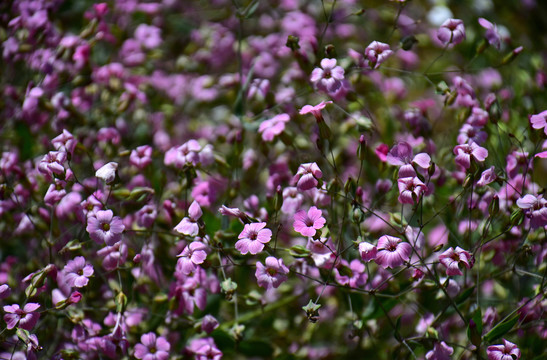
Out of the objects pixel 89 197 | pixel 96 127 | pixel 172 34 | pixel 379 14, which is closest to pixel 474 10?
pixel 379 14

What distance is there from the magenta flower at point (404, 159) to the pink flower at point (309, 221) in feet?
0.48

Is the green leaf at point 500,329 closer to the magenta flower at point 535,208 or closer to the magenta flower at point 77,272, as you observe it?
the magenta flower at point 535,208

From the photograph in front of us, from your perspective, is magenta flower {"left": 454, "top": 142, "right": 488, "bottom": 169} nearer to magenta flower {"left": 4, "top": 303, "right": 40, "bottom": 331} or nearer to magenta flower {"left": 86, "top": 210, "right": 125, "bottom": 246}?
magenta flower {"left": 86, "top": 210, "right": 125, "bottom": 246}

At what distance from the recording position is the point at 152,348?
39.5 inches

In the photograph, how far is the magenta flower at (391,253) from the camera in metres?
0.87

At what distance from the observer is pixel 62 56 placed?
133cm

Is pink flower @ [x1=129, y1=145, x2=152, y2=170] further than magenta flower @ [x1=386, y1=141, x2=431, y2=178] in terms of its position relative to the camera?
Yes

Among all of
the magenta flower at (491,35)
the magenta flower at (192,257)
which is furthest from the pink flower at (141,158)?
the magenta flower at (491,35)

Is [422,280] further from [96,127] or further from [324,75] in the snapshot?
[96,127]

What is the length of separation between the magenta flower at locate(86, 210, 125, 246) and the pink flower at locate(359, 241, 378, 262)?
1.25 ft

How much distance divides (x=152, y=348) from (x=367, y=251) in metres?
0.43

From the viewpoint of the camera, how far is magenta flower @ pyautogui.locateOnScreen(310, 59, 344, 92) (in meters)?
0.97

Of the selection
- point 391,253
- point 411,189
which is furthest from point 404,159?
point 391,253

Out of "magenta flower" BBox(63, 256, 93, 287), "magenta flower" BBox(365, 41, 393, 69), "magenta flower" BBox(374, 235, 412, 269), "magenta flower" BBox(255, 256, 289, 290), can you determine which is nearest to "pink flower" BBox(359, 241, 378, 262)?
"magenta flower" BBox(374, 235, 412, 269)
